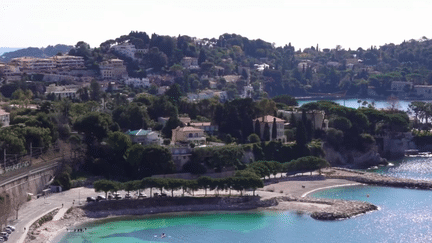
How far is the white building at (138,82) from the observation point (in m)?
72.1


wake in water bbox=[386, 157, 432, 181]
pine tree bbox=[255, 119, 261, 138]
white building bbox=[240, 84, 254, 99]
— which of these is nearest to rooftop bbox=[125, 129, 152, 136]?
pine tree bbox=[255, 119, 261, 138]

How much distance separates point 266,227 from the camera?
30.7 m

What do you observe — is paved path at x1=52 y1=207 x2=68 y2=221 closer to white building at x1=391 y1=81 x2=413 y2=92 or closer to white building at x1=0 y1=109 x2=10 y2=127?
white building at x1=0 y1=109 x2=10 y2=127

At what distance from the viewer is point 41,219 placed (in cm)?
2952

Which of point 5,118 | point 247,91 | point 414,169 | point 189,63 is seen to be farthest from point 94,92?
point 189,63

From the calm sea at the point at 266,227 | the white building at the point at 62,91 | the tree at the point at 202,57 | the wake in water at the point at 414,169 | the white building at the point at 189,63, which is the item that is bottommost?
the calm sea at the point at 266,227

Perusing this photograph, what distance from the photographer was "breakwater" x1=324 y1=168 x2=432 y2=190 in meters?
39.4

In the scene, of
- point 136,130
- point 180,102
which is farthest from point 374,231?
point 180,102

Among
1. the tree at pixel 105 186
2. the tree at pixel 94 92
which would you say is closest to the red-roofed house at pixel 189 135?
the tree at pixel 105 186

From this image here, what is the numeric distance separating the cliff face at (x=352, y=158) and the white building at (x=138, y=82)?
2984 cm

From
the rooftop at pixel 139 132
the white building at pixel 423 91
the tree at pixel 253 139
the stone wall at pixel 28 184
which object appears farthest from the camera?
the white building at pixel 423 91

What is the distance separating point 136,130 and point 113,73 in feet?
110

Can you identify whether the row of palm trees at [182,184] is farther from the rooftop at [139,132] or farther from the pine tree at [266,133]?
the pine tree at [266,133]

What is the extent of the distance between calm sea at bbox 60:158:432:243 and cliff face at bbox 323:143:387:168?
11234 millimetres
